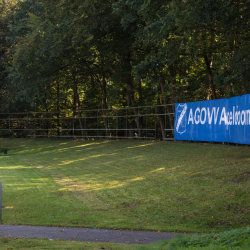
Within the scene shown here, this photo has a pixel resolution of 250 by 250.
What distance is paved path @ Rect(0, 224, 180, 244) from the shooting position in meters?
8.22

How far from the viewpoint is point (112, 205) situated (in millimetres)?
11867

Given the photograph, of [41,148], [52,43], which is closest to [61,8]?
[52,43]

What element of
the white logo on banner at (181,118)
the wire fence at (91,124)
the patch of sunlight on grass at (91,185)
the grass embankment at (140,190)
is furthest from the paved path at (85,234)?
the wire fence at (91,124)

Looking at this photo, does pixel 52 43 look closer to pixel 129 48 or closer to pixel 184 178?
pixel 129 48

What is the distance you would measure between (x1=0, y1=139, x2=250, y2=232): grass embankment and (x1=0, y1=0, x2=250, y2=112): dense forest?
14.5 ft

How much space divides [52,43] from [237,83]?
55.4ft

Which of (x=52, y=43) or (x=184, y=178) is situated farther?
(x=52, y=43)

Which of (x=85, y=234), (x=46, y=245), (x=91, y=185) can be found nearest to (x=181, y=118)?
(x=91, y=185)

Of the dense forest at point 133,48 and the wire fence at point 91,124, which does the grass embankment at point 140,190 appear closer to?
the dense forest at point 133,48

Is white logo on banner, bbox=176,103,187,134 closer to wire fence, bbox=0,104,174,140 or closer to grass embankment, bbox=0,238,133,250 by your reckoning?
wire fence, bbox=0,104,174,140

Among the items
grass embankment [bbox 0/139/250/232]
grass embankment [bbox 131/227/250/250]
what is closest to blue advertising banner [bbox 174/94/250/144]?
grass embankment [bbox 0/139/250/232]

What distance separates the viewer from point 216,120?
16.5 meters

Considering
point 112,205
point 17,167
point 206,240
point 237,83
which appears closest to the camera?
point 206,240

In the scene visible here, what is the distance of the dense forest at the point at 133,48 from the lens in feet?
49.8
